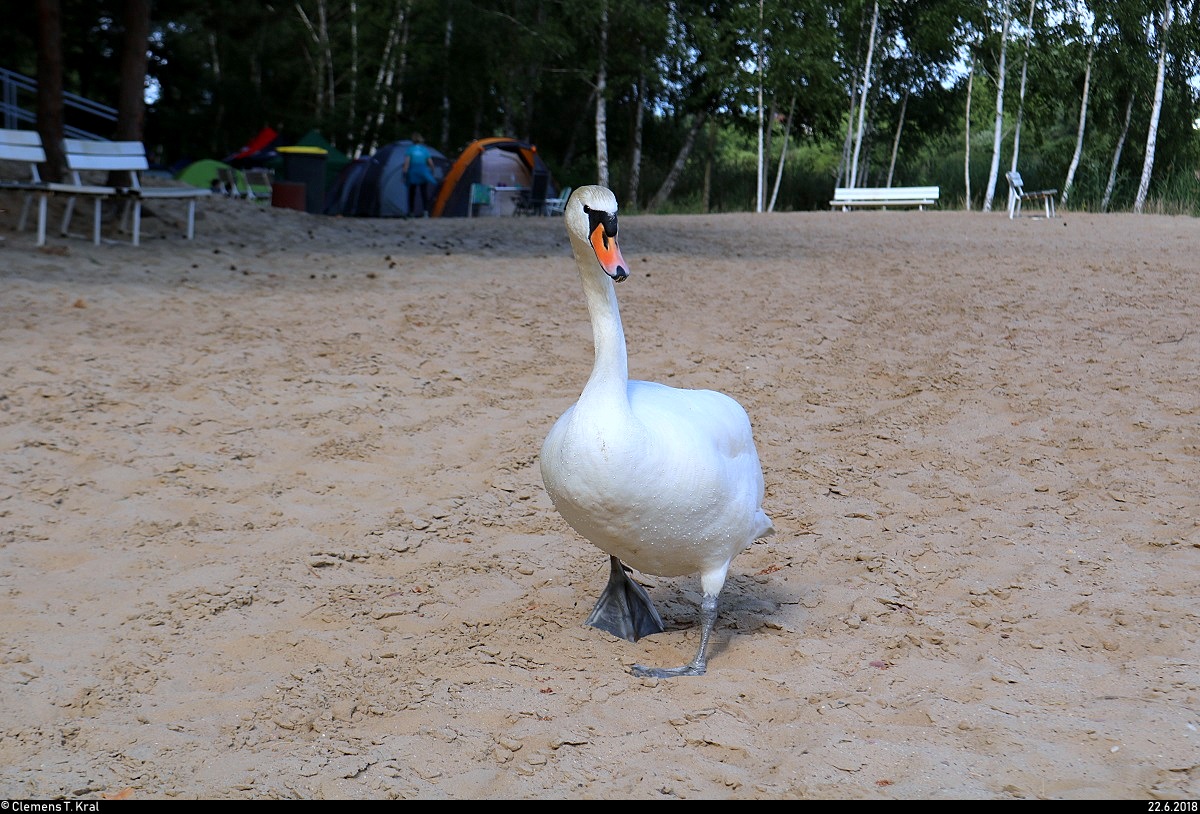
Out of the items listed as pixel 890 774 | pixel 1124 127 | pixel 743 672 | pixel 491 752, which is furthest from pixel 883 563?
pixel 1124 127

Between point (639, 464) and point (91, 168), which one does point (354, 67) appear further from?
point (639, 464)

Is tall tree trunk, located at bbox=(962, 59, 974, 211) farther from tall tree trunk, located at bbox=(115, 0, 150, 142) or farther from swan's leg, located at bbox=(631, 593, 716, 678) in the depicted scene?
swan's leg, located at bbox=(631, 593, 716, 678)

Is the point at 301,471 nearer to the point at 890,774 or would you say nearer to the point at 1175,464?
the point at 890,774

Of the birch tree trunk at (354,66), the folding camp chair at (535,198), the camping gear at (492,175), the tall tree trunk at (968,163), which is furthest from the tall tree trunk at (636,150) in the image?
the birch tree trunk at (354,66)

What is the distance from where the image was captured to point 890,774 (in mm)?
3072

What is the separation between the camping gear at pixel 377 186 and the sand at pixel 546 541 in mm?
12768

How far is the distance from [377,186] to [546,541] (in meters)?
18.6

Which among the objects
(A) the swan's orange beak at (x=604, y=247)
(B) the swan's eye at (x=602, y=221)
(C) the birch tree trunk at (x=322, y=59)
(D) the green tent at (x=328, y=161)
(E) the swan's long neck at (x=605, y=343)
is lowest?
(E) the swan's long neck at (x=605, y=343)

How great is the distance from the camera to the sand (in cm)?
322

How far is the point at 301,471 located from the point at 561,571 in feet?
5.53

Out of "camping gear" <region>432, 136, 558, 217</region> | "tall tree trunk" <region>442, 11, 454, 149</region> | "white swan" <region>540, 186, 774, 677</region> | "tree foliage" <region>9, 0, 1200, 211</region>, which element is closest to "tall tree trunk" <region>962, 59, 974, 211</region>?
"tree foliage" <region>9, 0, 1200, 211</region>

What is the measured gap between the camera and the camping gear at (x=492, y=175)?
22.6 m

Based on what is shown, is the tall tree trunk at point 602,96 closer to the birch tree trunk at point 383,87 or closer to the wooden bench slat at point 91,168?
the birch tree trunk at point 383,87

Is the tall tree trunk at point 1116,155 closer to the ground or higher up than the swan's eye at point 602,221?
higher up
